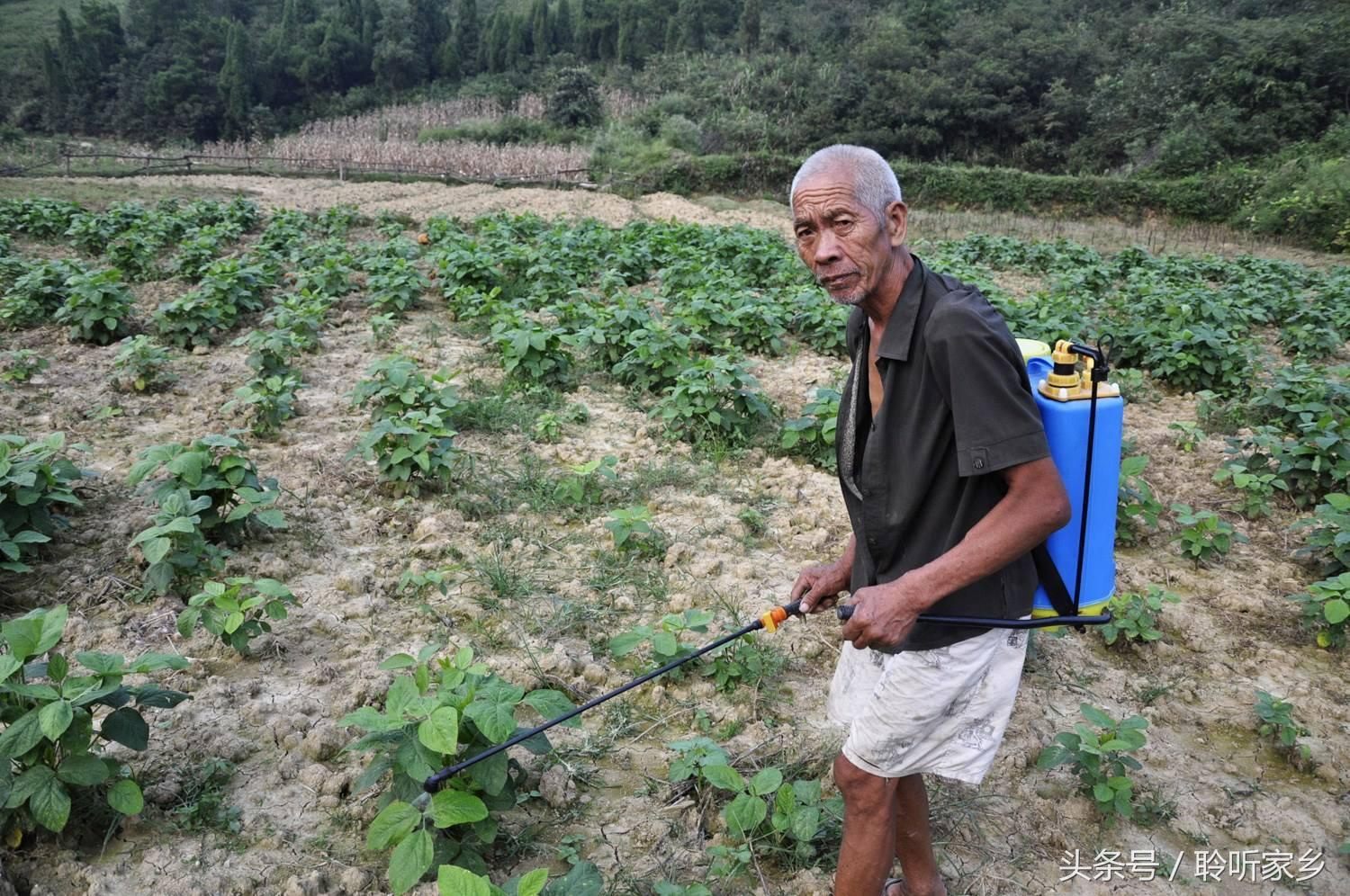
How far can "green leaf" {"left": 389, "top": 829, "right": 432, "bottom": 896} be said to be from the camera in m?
2.07

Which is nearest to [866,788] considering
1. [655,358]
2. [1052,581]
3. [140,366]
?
[1052,581]

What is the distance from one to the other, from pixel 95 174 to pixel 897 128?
29269 mm

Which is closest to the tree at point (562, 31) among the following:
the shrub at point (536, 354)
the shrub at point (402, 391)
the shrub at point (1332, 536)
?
the shrub at point (536, 354)

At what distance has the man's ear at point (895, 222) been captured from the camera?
76.0 inches

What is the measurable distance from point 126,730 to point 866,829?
1.93 m

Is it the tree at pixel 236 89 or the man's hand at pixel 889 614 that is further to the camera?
the tree at pixel 236 89

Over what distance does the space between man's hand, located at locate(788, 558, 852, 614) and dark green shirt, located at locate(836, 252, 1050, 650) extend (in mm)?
259

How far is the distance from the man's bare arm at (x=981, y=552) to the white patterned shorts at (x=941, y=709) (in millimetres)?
176

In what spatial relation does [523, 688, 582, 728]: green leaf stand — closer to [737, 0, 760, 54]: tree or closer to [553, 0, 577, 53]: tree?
[737, 0, 760, 54]: tree

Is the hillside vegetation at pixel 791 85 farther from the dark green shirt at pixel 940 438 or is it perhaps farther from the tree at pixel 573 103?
the dark green shirt at pixel 940 438

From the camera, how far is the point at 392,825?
2.20 metres

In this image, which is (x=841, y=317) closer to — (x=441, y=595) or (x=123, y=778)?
(x=441, y=595)

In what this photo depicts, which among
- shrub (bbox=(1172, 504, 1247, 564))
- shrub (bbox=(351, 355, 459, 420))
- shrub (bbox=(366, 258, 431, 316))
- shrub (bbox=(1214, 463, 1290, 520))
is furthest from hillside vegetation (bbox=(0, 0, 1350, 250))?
shrub (bbox=(351, 355, 459, 420))

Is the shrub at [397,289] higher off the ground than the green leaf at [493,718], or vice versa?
the green leaf at [493,718]
